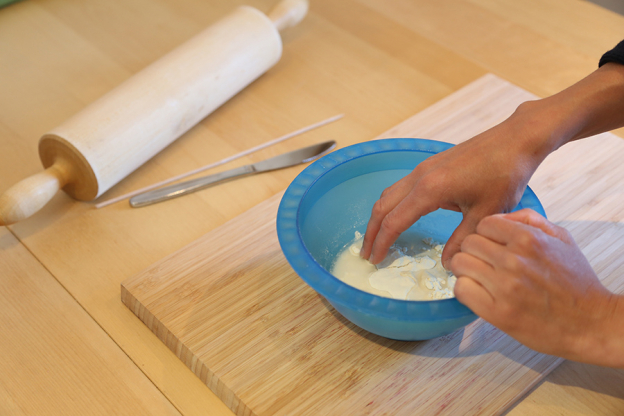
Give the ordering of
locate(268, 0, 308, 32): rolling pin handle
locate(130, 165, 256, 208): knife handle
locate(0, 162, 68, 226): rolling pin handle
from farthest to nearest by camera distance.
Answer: locate(268, 0, 308, 32): rolling pin handle → locate(130, 165, 256, 208): knife handle → locate(0, 162, 68, 226): rolling pin handle

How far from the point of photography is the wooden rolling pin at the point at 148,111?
0.88 meters

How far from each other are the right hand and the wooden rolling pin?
0.47 m

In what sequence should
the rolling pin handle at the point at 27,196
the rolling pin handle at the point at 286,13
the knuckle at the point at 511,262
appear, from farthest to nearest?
the rolling pin handle at the point at 286,13 → the rolling pin handle at the point at 27,196 → the knuckle at the point at 511,262

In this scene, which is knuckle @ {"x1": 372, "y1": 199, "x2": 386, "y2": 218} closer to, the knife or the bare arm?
the bare arm

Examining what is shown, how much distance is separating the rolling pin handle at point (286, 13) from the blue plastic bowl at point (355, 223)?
1.69 feet

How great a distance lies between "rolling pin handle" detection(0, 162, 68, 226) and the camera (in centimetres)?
82

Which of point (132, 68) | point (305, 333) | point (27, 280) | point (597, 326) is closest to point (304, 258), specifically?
point (305, 333)

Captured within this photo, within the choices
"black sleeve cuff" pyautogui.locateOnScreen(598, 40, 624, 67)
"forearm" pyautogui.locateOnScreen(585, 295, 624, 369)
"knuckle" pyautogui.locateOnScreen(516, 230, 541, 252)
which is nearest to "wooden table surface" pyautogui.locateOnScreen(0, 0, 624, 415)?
"forearm" pyautogui.locateOnScreen(585, 295, 624, 369)

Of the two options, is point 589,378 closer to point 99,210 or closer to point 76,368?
point 76,368

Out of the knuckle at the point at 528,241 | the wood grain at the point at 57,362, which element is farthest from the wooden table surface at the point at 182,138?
the knuckle at the point at 528,241

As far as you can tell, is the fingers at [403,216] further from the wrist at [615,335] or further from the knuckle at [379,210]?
the wrist at [615,335]

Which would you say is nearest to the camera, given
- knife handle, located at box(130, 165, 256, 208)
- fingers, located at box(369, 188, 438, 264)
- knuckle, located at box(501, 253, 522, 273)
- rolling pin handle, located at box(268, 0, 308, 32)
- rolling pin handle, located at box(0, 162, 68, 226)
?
knuckle, located at box(501, 253, 522, 273)

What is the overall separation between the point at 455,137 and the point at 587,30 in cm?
58

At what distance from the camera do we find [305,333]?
723 mm
